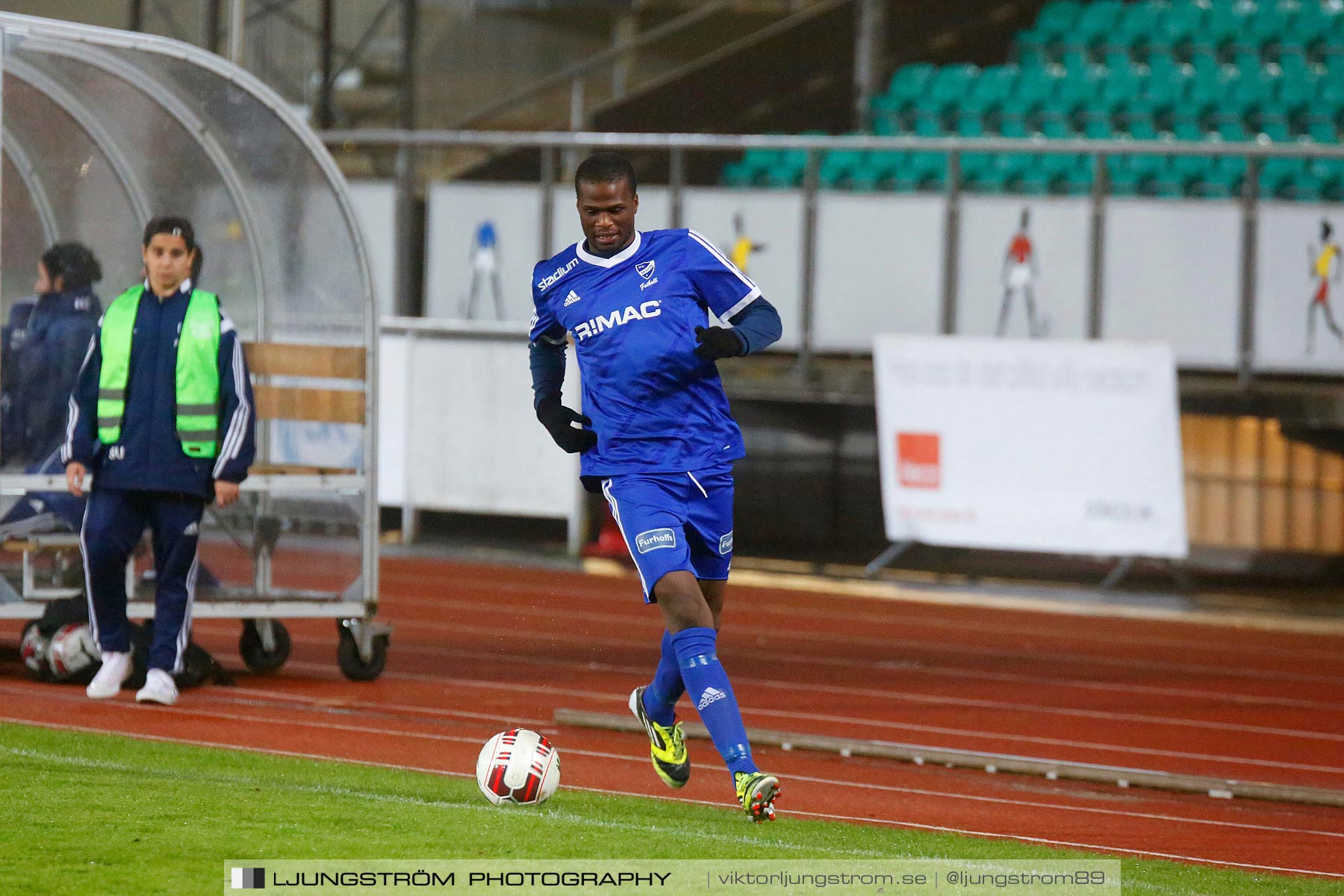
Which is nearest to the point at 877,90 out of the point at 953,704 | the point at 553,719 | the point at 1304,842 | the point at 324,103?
the point at 324,103

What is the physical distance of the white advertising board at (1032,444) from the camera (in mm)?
13305

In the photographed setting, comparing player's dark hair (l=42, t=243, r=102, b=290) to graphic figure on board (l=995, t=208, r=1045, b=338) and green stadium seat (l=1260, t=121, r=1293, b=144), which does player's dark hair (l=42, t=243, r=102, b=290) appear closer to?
graphic figure on board (l=995, t=208, r=1045, b=338)

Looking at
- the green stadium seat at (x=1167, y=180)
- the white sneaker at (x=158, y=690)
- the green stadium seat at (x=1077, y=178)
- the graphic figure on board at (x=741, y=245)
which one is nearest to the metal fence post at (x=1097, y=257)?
the green stadium seat at (x=1077, y=178)

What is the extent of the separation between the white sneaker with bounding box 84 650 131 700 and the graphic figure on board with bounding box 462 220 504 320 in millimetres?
7420

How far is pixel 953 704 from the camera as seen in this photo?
9.59 metres

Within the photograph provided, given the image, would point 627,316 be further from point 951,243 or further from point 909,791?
point 951,243

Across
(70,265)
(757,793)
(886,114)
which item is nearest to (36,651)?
(70,265)

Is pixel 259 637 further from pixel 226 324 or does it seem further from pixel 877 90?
pixel 877 90

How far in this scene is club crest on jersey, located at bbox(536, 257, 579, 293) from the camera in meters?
6.17

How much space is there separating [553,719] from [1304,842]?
11.2 ft

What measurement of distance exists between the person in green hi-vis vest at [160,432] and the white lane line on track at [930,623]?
4.41m

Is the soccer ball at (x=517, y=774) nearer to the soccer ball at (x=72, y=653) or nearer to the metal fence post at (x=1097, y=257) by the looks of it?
the soccer ball at (x=72, y=653)

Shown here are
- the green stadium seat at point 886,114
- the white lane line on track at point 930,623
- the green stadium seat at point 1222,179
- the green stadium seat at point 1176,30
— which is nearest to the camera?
the white lane line on track at point 930,623

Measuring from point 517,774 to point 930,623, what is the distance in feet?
24.1
